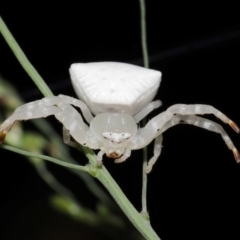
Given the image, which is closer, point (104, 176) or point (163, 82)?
point (104, 176)

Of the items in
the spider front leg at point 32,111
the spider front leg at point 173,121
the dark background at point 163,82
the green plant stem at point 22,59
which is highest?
the green plant stem at point 22,59

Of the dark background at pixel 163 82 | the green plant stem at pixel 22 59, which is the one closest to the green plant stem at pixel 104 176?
the green plant stem at pixel 22 59

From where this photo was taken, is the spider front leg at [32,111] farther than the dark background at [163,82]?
No

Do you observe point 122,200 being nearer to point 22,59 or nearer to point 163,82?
point 22,59

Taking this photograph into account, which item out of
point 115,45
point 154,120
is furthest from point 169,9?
point 154,120

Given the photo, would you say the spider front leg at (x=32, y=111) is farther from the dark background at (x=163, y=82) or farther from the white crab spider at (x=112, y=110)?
the dark background at (x=163, y=82)

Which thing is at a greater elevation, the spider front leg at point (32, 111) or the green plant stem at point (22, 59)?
the green plant stem at point (22, 59)

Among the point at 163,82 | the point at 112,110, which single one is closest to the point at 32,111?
the point at 112,110
